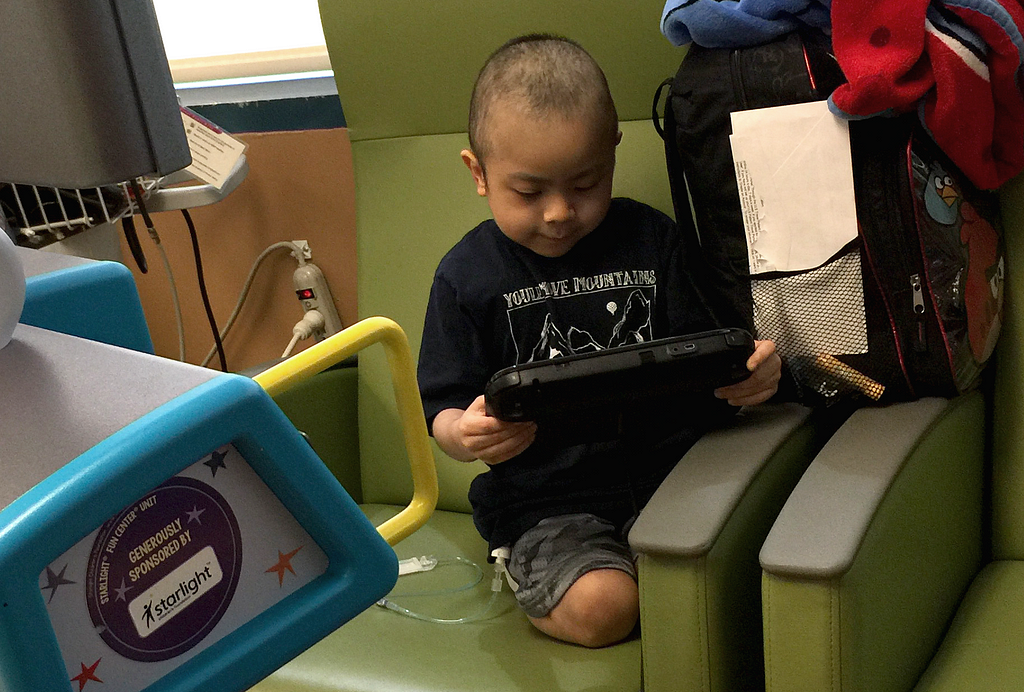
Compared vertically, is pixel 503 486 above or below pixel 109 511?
below

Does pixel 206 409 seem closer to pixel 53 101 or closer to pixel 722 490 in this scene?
pixel 53 101

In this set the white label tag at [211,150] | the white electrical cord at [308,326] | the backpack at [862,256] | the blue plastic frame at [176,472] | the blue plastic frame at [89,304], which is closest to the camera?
the blue plastic frame at [176,472]

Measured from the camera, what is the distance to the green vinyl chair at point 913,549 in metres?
0.83

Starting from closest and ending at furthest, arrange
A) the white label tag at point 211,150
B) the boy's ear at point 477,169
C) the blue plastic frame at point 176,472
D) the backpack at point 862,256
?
the blue plastic frame at point 176,472
the backpack at point 862,256
the boy's ear at point 477,169
the white label tag at point 211,150

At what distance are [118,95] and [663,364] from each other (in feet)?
1.78

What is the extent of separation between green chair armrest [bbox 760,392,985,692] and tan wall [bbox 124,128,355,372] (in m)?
1.09

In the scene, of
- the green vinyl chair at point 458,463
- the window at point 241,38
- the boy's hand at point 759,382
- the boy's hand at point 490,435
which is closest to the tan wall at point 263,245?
the window at point 241,38

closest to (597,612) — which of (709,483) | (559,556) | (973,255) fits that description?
(559,556)

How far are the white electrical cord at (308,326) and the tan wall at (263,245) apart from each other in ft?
0.18

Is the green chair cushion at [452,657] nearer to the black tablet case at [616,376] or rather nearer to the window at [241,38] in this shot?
the black tablet case at [616,376]

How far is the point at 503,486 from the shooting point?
1262 mm

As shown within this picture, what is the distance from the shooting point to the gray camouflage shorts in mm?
1128

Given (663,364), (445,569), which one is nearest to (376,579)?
(663,364)

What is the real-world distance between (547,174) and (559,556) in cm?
44
